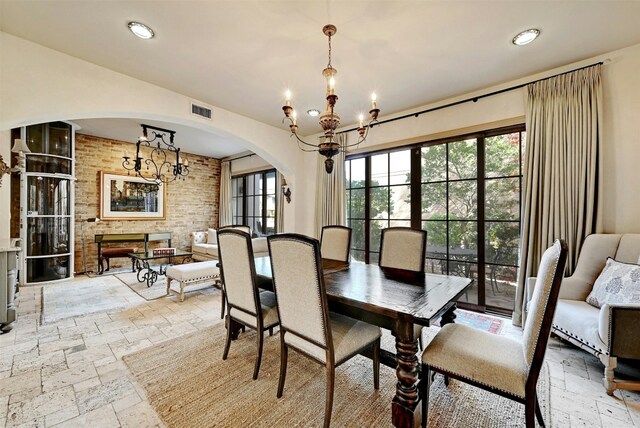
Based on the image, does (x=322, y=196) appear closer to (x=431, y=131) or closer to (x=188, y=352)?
(x=431, y=131)

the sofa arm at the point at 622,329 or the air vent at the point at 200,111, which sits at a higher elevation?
the air vent at the point at 200,111

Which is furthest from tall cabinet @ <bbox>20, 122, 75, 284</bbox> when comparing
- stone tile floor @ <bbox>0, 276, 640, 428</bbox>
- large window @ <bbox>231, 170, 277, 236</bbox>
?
large window @ <bbox>231, 170, 277, 236</bbox>

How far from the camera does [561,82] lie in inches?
104

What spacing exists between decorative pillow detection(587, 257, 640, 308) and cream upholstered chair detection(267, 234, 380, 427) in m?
1.83

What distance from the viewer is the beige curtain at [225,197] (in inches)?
Answer: 279

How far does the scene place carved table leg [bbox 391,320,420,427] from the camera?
145 centimetres

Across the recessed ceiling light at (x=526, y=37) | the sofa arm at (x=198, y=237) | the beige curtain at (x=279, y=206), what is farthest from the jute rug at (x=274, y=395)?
the sofa arm at (x=198, y=237)

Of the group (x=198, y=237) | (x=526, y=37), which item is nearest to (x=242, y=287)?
(x=526, y=37)

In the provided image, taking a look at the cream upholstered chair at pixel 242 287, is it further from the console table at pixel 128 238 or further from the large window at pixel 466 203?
the console table at pixel 128 238

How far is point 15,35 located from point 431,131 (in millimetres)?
4303

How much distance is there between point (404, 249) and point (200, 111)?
3.12 m

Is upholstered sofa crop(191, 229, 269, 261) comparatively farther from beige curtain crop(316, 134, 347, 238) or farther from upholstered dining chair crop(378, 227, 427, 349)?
upholstered dining chair crop(378, 227, 427, 349)

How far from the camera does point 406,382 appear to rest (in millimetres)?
1482

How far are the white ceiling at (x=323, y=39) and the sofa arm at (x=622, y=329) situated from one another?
83.3 inches
